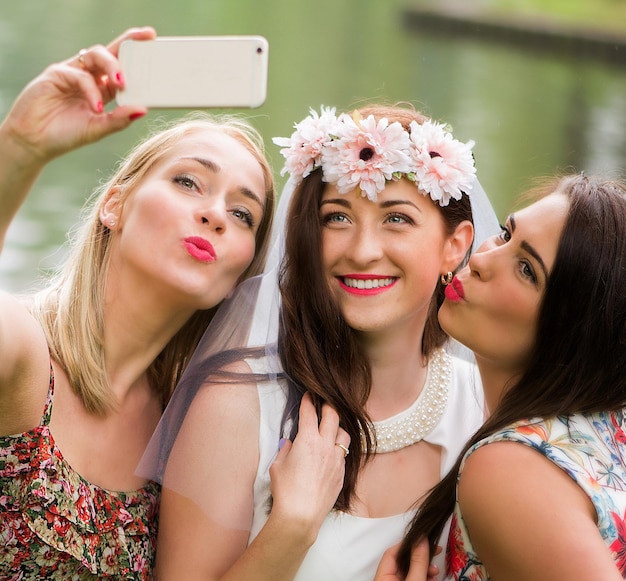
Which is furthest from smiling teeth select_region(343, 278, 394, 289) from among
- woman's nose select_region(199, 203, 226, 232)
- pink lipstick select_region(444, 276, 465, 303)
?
woman's nose select_region(199, 203, 226, 232)

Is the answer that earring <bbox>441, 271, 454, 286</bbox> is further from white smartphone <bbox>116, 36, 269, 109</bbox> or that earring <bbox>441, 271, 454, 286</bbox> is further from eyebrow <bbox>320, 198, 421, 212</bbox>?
white smartphone <bbox>116, 36, 269, 109</bbox>

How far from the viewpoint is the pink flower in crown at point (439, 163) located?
94.7 inches

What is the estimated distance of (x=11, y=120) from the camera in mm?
1583

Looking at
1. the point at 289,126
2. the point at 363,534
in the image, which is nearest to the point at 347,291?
the point at 363,534

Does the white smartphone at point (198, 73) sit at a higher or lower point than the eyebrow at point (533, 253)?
higher

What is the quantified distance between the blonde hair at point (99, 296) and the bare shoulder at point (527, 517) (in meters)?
0.95

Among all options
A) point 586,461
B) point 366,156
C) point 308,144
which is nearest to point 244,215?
point 308,144

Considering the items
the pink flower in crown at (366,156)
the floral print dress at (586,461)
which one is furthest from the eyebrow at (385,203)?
the floral print dress at (586,461)

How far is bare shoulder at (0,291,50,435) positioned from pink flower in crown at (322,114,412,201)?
83 cm

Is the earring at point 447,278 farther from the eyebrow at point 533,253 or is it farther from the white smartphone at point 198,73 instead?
the white smartphone at point 198,73

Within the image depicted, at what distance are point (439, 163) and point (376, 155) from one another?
0.55ft

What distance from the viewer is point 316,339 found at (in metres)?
2.43

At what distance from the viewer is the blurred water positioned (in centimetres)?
764

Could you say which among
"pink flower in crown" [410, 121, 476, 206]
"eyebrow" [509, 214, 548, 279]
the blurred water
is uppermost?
"pink flower in crown" [410, 121, 476, 206]
